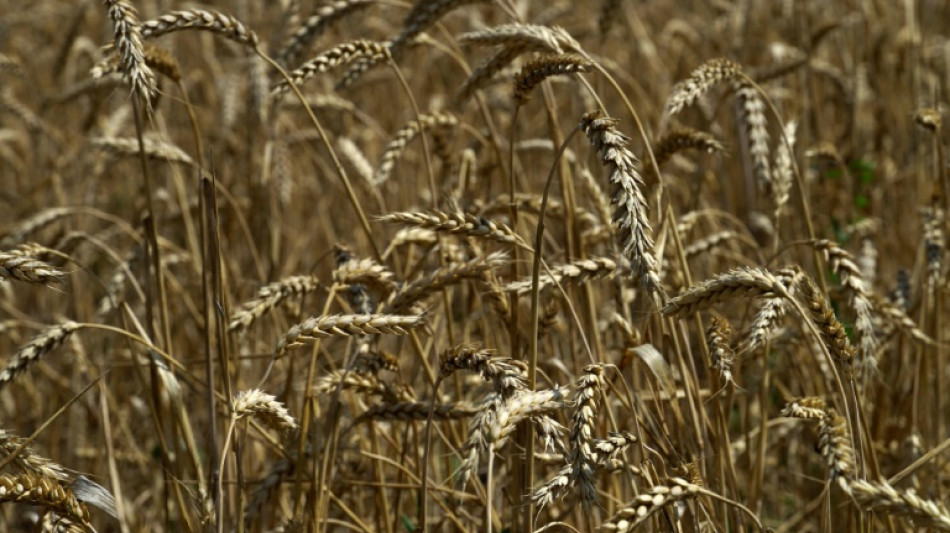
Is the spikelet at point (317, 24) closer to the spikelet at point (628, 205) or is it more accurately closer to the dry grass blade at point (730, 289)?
the spikelet at point (628, 205)

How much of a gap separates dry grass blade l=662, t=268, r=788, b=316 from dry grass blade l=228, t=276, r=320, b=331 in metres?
1.01

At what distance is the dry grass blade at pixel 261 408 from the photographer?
1.86 m

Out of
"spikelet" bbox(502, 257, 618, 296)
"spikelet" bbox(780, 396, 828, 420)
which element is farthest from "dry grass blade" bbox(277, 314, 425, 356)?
"spikelet" bbox(780, 396, 828, 420)

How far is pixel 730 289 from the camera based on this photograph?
1759 mm

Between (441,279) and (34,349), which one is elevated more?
(441,279)

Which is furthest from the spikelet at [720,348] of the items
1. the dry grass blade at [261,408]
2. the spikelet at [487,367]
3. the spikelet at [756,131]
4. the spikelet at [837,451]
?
the dry grass blade at [261,408]

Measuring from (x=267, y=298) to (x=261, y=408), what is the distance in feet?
1.90

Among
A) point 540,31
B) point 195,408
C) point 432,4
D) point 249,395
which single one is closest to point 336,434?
point 249,395

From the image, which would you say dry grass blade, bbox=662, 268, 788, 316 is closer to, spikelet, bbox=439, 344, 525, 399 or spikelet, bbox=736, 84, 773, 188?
spikelet, bbox=439, 344, 525, 399

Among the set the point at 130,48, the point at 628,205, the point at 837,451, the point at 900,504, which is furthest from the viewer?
the point at 130,48

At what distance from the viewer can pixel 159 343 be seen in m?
2.77

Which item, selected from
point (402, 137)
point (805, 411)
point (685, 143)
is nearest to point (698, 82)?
point (685, 143)

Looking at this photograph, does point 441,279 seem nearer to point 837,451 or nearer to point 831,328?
point 831,328

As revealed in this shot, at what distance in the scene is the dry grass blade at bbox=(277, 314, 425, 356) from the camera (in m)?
1.90
